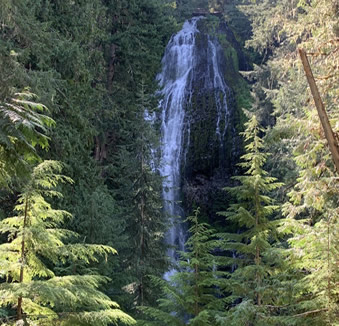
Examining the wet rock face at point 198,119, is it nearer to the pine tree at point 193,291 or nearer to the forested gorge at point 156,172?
the forested gorge at point 156,172

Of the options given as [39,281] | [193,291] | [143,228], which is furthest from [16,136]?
[143,228]

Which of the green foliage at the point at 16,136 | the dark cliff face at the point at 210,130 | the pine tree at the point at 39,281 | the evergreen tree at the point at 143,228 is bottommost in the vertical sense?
the pine tree at the point at 39,281

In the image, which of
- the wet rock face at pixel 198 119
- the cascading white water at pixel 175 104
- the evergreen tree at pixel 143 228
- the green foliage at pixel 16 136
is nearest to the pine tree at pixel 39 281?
the green foliage at pixel 16 136

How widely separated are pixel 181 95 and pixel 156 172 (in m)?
8.97

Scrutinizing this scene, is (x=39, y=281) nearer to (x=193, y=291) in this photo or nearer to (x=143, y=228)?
(x=193, y=291)

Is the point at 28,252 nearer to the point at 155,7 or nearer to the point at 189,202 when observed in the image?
the point at 189,202

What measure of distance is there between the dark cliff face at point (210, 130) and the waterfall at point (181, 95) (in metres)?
0.06

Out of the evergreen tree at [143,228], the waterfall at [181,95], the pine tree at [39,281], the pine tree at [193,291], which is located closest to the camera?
the pine tree at [39,281]

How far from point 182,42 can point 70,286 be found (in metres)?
22.4

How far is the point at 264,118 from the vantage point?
784 inches

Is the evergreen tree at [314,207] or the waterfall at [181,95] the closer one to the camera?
the evergreen tree at [314,207]

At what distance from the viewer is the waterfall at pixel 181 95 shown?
20.0 meters

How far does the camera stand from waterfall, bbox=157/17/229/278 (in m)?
20.0

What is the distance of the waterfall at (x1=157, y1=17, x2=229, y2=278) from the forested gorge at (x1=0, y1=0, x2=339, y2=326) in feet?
0.47
